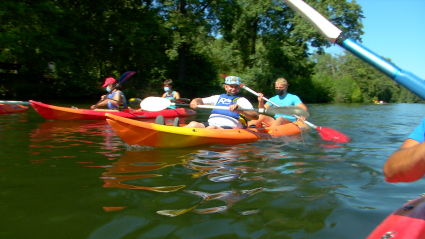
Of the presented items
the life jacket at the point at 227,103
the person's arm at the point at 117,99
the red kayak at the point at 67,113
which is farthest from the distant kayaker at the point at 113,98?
the life jacket at the point at 227,103

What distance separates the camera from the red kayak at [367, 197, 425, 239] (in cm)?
147

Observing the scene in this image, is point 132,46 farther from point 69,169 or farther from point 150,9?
point 69,169

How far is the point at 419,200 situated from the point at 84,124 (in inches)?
272

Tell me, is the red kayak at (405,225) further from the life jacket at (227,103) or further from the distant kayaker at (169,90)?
the distant kayaker at (169,90)

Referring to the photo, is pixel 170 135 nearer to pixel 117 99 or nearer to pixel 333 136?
pixel 333 136

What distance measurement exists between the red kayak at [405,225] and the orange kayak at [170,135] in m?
3.17

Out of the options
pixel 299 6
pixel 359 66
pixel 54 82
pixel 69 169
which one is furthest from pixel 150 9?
pixel 359 66

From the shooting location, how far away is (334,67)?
5225 centimetres

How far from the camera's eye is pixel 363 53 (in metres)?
1.57

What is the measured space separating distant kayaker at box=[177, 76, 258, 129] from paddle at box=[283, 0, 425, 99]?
3164 millimetres

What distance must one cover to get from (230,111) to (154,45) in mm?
14790

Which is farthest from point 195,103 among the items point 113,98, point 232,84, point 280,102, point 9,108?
point 9,108

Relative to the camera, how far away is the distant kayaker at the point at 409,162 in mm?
1389

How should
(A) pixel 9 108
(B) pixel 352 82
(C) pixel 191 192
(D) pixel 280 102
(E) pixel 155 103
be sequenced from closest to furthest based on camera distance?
(C) pixel 191 192 < (E) pixel 155 103 < (D) pixel 280 102 < (A) pixel 9 108 < (B) pixel 352 82
